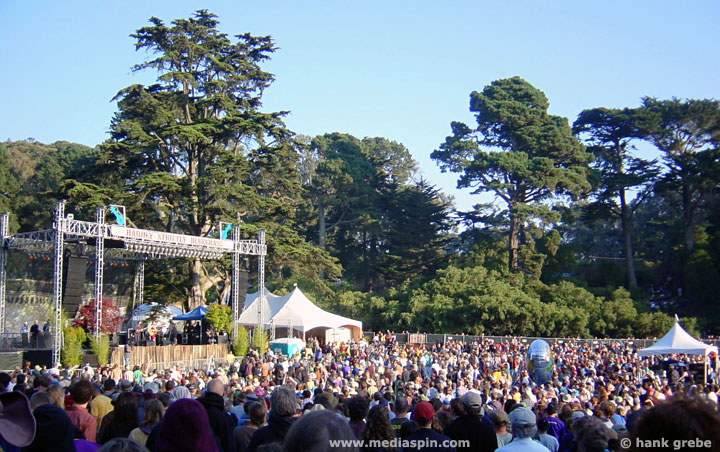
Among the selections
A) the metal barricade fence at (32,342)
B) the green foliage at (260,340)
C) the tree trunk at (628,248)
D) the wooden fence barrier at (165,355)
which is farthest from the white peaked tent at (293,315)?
the tree trunk at (628,248)

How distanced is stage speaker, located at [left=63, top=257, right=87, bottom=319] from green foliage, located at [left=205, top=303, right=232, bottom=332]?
5149 millimetres

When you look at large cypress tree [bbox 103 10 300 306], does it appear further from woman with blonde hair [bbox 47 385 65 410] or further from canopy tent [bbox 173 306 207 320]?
woman with blonde hair [bbox 47 385 65 410]

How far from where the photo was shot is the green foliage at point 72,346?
19344mm

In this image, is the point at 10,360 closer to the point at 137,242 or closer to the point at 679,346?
the point at 137,242

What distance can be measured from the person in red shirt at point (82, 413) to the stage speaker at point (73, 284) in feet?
55.8

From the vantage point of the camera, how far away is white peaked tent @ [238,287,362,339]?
26.4 metres

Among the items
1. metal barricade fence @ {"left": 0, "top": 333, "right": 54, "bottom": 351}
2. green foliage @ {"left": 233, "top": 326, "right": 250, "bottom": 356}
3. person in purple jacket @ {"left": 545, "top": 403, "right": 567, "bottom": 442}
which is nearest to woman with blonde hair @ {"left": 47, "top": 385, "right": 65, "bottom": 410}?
person in purple jacket @ {"left": 545, "top": 403, "right": 567, "bottom": 442}

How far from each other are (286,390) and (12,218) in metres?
38.5

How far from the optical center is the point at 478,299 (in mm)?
31750

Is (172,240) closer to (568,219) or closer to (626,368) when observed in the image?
(626,368)

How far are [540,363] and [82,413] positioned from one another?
13.7 metres

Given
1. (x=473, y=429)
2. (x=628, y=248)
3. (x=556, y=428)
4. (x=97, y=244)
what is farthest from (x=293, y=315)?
(x=628, y=248)

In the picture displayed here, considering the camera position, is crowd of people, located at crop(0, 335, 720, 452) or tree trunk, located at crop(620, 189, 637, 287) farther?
tree trunk, located at crop(620, 189, 637, 287)

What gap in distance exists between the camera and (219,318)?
25062 millimetres
